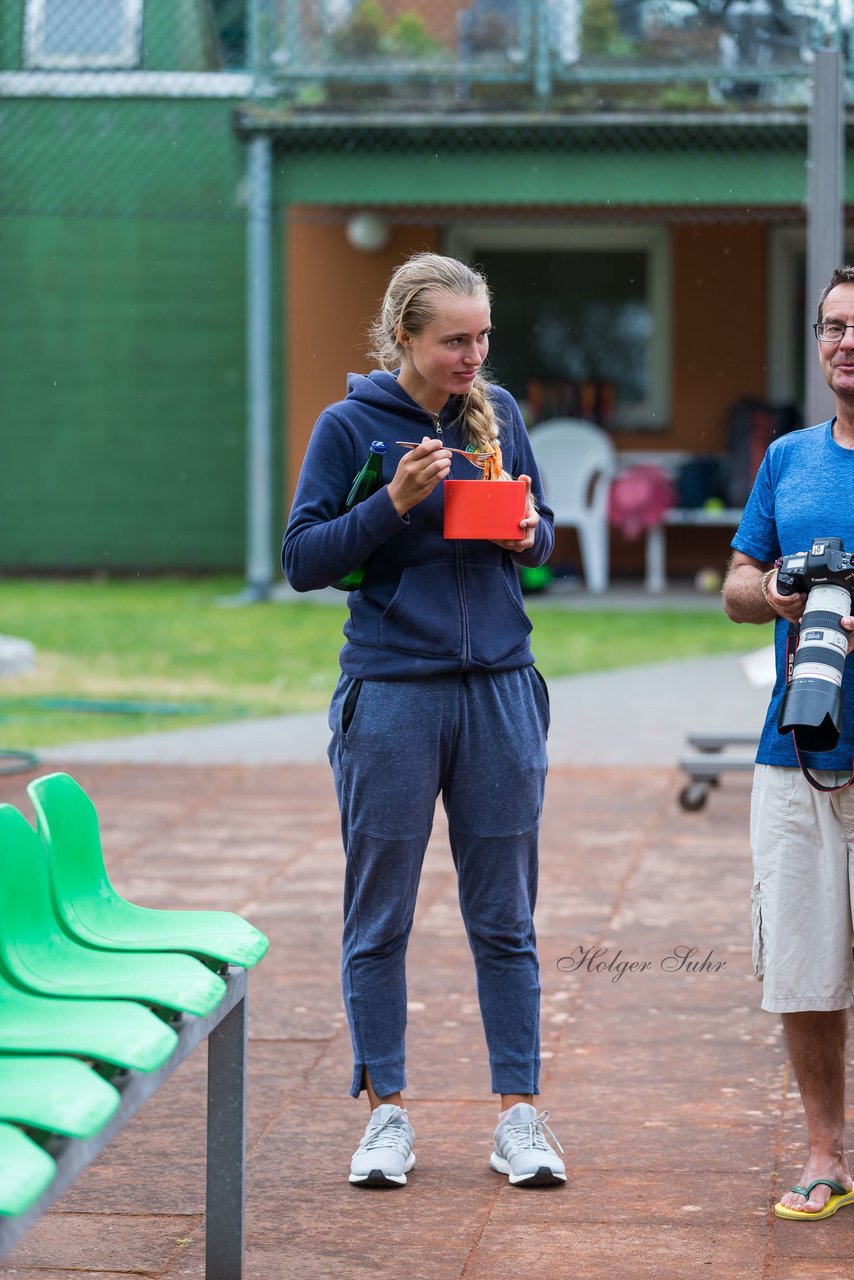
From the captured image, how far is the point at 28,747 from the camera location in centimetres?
876

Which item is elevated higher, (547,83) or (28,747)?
(547,83)

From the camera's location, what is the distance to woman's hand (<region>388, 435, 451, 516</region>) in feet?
11.2

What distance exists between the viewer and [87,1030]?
8.74ft

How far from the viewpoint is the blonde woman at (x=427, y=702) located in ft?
11.8

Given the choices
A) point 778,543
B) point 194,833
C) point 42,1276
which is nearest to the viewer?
point 42,1276

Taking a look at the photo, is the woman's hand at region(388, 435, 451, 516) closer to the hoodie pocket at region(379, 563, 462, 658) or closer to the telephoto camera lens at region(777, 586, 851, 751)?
the hoodie pocket at region(379, 563, 462, 658)

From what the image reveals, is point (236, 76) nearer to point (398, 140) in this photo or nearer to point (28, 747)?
point (398, 140)

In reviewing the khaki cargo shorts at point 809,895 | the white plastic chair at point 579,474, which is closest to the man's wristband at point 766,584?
the khaki cargo shorts at point 809,895

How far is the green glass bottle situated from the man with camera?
2.30 feet

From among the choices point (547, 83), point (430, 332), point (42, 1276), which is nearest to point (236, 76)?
point (547, 83)

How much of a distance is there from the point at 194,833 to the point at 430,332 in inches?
150

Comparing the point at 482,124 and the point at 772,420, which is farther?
the point at 772,420

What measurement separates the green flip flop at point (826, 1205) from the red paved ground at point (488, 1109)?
0.08 ft

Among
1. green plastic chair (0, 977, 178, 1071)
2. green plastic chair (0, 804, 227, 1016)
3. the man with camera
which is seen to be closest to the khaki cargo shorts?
the man with camera
